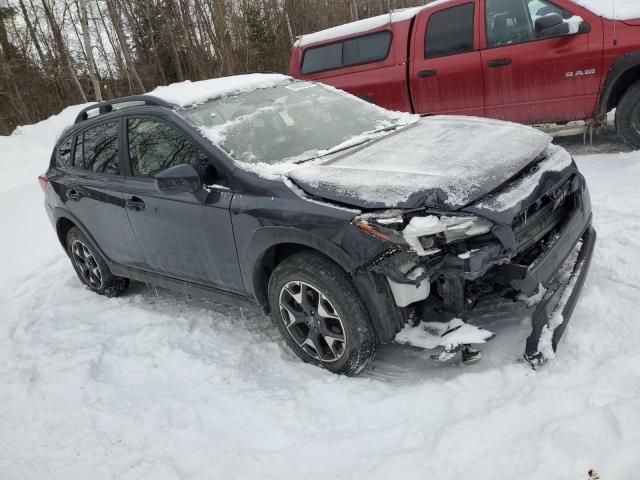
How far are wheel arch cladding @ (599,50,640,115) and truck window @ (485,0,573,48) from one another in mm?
771

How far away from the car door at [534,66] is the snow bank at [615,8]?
12cm

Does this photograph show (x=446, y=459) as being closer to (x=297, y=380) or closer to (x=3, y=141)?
(x=297, y=380)

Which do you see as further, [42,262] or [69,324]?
[42,262]

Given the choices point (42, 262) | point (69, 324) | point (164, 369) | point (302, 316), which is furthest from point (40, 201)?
point (302, 316)

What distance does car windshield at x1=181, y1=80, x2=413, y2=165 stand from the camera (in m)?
3.29

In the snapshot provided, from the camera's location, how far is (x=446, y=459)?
225 centimetres

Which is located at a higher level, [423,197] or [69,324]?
[423,197]

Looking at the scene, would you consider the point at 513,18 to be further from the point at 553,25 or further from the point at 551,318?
the point at 551,318

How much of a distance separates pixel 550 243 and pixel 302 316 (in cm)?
143

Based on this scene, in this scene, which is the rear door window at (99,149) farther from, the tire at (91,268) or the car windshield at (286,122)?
the car windshield at (286,122)

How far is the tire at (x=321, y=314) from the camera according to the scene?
2746mm

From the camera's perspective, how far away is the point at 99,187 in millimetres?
4156

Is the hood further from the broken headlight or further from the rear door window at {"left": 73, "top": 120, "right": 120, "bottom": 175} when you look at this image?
the rear door window at {"left": 73, "top": 120, "right": 120, "bottom": 175}

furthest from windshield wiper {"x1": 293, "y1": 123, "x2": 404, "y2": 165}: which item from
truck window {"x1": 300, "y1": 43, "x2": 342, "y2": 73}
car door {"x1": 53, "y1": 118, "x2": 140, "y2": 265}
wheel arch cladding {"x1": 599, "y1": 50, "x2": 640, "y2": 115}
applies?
truck window {"x1": 300, "y1": 43, "x2": 342, "y2": 73}
